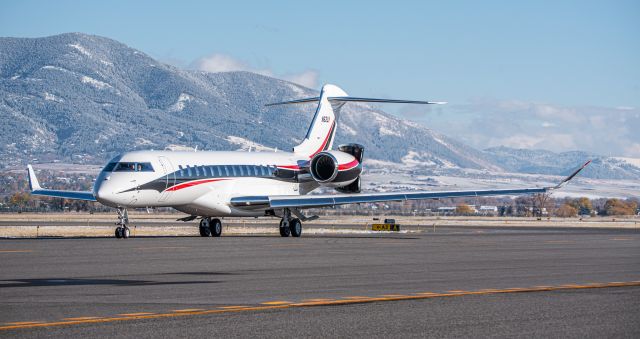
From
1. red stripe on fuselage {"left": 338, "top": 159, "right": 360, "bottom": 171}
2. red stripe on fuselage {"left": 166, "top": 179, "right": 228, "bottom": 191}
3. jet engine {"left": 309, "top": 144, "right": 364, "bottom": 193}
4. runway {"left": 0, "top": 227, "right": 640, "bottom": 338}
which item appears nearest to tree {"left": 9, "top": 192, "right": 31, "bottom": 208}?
jet engine {"left": 309, "top": 144, "right": 364, "bottom": 193}

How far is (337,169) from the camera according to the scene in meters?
48.5

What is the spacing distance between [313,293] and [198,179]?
26.2 metres

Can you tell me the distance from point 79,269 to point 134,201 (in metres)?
17.2

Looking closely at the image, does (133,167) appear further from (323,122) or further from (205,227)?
(323,122)

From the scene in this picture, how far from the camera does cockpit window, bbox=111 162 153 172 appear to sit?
4156 cm

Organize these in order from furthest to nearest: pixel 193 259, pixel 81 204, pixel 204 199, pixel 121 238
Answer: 1. pixel 81 204
2. pixel 204 199
3. pixel 121 238
4. pixel 193 259

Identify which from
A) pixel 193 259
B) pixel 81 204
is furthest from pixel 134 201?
pixel 81 204

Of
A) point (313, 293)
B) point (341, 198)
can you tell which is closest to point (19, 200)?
point (341, 198)

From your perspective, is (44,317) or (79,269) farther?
(79,269)

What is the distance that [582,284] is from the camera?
831 inches

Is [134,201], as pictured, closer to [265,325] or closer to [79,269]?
[79,269]

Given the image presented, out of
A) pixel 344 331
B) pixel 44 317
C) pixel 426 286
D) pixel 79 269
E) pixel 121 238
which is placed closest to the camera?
pixel 344 331

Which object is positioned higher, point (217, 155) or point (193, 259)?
point (217, 155)

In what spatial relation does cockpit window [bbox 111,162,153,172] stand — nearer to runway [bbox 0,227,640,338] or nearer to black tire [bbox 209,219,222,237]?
black tire [bbox 209,219,222,237]
